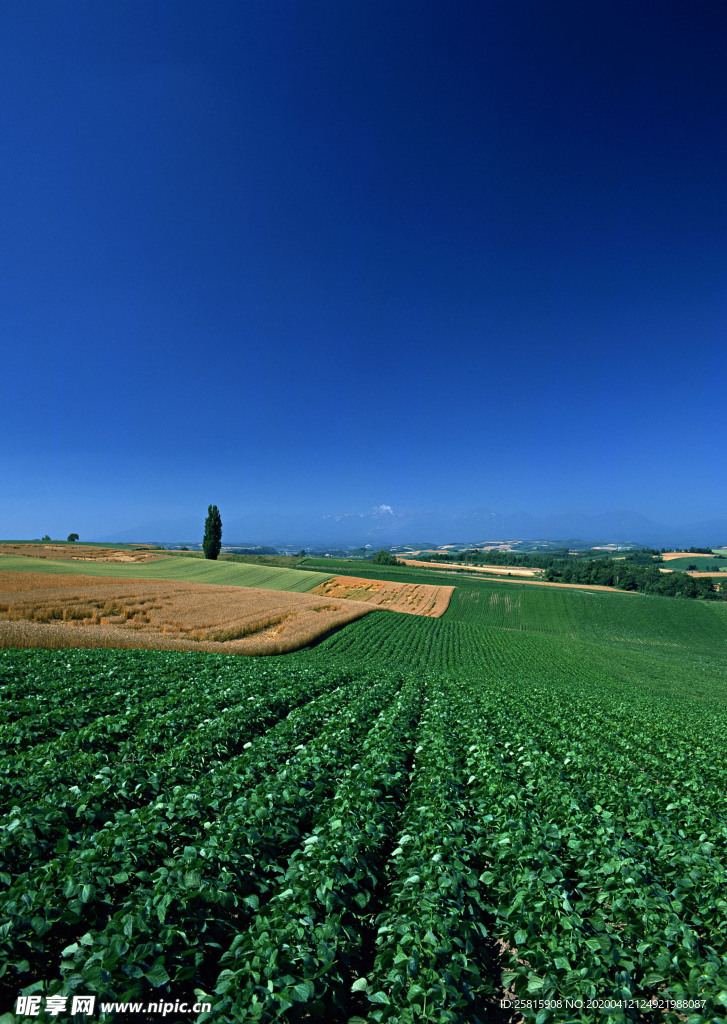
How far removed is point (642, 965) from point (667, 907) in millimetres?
952

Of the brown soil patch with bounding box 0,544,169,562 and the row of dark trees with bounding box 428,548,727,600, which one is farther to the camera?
the row of dark trees with bounding box 428,548,727,600

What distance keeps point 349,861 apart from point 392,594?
64.7 m

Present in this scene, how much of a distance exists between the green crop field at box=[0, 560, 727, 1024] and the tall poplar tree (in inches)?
3152

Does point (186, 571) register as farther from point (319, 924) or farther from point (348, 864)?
point (319, 924)

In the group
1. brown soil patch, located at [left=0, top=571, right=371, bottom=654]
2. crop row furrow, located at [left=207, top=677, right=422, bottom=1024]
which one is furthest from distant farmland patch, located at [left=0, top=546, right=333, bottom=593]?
crop row furrow, located at [left=207, top=677, right=422, bottom=1024]

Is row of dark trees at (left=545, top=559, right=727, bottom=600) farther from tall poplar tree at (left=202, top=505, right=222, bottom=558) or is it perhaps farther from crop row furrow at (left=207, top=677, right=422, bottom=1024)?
crop row furrow at (left=207, top=677, right=422, bottom=1024)

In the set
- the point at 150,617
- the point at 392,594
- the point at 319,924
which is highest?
the point at 319,924

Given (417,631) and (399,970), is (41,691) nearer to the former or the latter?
(399,970)

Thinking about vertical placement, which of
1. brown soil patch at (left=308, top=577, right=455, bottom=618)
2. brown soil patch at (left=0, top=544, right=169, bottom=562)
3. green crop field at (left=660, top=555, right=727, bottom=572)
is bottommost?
brown soil patch at (left=308, top=577, right=455, bottom=618)

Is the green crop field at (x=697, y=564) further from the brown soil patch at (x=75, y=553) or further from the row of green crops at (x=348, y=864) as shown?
the brown soil patch at (x=75, y=553)

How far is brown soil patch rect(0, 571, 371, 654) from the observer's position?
24.4 m

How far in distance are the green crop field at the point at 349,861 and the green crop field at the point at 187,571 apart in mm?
53020

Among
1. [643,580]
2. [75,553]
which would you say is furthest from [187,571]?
[643,580]

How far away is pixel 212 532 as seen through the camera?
92.1 m
